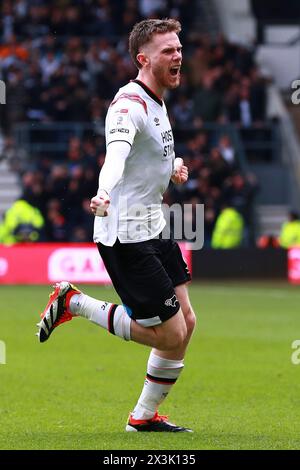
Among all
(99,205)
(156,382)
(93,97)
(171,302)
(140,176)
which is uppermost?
(93,97)

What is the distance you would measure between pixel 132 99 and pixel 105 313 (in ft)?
4.32

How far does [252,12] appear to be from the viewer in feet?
95.7

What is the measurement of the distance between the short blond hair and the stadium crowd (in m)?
14.8

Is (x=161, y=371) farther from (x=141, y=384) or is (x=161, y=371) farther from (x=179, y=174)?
(x=141, y=384)

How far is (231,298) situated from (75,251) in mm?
4030

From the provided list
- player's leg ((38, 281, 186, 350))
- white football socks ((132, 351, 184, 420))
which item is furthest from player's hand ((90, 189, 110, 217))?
white football socks ((132, 351, 184, 420))

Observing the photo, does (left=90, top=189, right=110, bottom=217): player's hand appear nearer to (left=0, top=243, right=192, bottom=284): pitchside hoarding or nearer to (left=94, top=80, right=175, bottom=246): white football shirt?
(left=94, top=80, right=175, bottom=246): white football shirt

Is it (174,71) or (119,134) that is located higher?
(174,71)

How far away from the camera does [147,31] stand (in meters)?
7.08

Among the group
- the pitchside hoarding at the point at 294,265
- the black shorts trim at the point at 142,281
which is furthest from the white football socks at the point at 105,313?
the pitchside hoarding at the point at 294,265

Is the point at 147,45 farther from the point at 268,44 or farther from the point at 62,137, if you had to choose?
the point at 268,44

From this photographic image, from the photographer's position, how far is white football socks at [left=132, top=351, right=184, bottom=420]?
288 inches

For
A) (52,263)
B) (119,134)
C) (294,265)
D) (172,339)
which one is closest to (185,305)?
(172,339)

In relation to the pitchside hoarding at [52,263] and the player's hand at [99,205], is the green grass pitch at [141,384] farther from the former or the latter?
the pitchside hoarding at [52,263]
